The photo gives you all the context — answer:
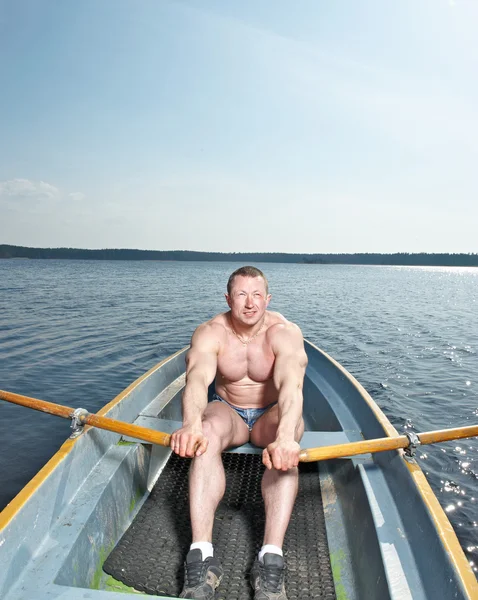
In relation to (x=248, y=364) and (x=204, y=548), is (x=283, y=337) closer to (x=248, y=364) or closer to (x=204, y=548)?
(x=248, y=364)

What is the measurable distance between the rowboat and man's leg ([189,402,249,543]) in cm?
37

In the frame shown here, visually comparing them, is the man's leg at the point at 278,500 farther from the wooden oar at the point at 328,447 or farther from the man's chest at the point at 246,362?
the man's chest at the point at 246,362

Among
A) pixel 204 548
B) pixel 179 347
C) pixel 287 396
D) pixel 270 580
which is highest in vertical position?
pixel 287 396

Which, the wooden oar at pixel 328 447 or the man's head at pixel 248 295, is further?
the man's head at pixel 248 295

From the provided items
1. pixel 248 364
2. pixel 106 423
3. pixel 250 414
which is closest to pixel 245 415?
pixel 250 414

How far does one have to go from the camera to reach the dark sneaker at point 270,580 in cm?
220

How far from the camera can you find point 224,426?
9.45 feet

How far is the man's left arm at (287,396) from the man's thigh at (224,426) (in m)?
0.44

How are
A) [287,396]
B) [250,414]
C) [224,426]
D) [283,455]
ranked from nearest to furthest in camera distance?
1. [283,455]
2. [287,396]
3. [224,426]
4. [250,414]

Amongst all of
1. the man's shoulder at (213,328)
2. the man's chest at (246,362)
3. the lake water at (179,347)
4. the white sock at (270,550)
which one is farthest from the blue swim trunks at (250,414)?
the lake water at (179,347)

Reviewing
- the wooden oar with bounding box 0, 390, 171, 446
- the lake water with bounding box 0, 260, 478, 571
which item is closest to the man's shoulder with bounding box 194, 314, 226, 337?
the wooden oar with bounding box 0, 390, 171, 446

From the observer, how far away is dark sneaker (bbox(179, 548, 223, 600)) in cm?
217

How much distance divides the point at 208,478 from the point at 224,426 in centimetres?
43

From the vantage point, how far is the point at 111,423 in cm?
276
